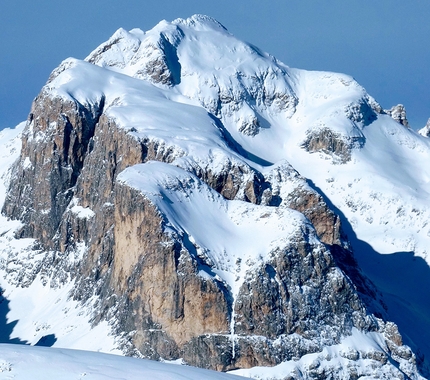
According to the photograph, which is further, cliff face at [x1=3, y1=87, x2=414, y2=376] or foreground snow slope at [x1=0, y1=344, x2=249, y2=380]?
cliff face at [x1=3, y1=87, x2=414, y2=376]

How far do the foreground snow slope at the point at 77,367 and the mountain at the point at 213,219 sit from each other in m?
53.3

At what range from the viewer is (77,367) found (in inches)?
2438

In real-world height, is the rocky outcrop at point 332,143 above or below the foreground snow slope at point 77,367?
above

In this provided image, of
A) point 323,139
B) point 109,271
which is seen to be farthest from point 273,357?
point 323,139

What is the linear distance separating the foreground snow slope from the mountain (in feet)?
175

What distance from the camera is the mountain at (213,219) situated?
12131 cm

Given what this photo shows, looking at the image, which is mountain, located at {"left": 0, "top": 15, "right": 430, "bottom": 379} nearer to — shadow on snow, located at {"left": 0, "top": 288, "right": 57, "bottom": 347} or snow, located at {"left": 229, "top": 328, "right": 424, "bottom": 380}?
snow, located at {"left": 229, "top": 328, "right": 424, "bottom": 380}

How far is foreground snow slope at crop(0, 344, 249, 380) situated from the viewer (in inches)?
2403

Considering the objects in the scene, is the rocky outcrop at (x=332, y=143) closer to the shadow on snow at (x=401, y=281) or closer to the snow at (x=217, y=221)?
the shadow on snow at (x=401, y=281)

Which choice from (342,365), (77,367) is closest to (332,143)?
(342,365)

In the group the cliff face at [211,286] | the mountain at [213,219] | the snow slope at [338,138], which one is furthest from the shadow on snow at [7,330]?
the snow slope at [338,138]

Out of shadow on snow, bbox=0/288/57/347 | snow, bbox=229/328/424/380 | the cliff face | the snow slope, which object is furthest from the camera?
the snow slope

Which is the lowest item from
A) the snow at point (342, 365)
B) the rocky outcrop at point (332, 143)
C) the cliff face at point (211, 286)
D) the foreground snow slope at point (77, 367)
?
the foreground snow slope at point (77, 367)

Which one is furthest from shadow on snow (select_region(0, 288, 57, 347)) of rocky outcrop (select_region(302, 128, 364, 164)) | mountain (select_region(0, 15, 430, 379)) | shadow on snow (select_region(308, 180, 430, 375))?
rocky outcrop (select_region(302, 128, 364, 164))
